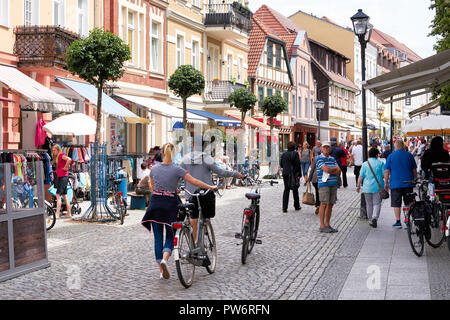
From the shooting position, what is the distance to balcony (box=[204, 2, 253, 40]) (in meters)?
34.1

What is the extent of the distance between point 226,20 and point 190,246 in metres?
27.3

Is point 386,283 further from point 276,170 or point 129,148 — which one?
point 276,170

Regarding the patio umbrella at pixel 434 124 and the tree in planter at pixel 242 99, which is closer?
the patio umbrella at pixel 434 124

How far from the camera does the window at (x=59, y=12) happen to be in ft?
68.7

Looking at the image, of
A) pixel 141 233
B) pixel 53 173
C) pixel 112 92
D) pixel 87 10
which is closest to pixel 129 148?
pixel 112 92

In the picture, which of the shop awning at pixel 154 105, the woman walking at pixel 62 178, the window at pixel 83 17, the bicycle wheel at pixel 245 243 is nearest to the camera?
the bicycle wheel at pixel 245 243

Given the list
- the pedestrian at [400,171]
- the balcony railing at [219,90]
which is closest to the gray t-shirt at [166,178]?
the pedestrian at [400,171]

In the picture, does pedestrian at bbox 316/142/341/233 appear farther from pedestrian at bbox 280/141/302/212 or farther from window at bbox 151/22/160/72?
window at bbox 151/22/160/72

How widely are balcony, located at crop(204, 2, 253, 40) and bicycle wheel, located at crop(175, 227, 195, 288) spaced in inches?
1073

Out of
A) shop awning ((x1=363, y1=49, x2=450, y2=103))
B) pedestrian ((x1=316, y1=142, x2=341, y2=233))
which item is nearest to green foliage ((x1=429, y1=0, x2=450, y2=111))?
shop awning ((x1=363, y1=49, x2=450, y2=103))

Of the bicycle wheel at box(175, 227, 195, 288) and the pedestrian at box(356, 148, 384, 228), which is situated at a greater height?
the pedestrian at box(356, 148, 384, 228)

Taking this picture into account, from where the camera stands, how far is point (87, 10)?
76.1ft

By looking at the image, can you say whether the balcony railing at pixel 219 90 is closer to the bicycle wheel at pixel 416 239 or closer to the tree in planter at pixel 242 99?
the tree in planter at pixel 242 99

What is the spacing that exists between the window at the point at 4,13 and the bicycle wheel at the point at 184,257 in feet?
41.0
